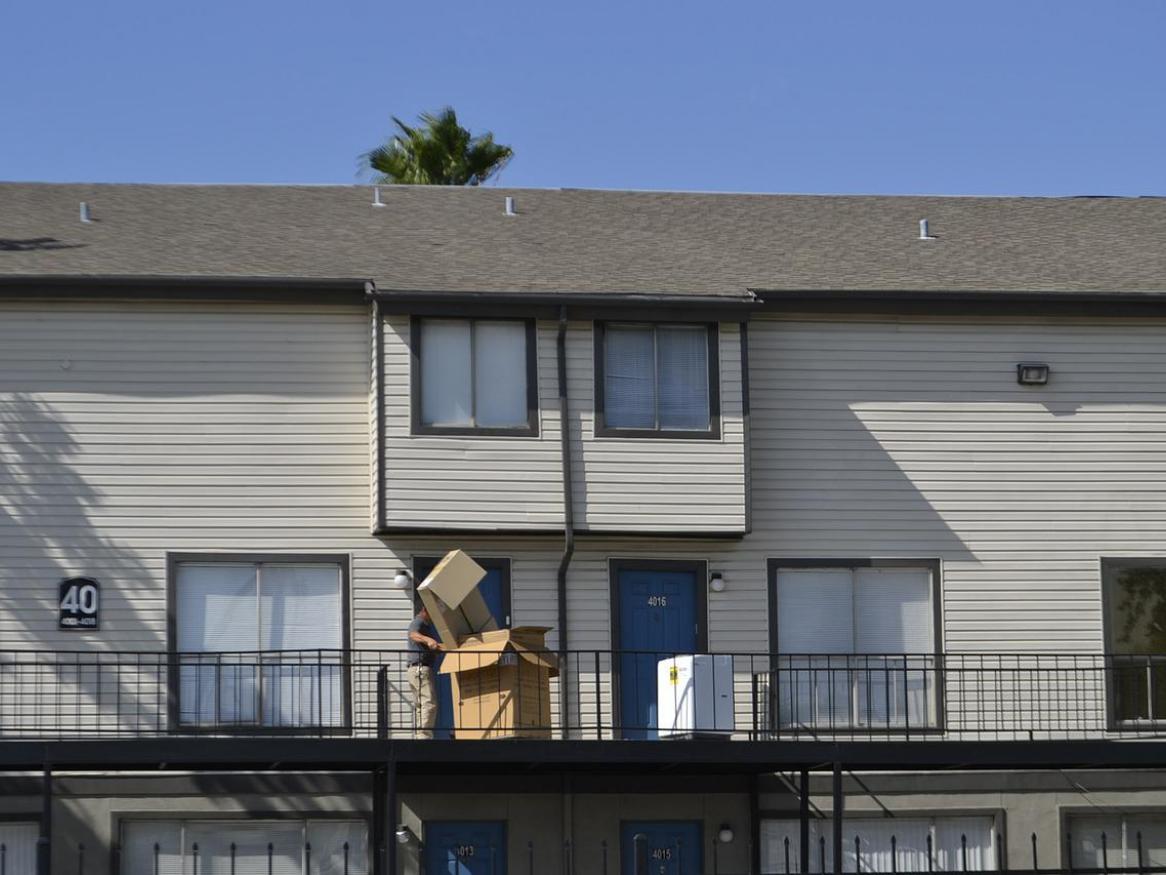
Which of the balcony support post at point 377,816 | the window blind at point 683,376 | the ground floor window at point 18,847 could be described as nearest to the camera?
the ground floor window at point 18,847

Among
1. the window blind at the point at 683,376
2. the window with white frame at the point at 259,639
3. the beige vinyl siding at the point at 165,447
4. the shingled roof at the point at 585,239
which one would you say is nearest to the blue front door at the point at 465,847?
the window with white frame at the point at 259,639

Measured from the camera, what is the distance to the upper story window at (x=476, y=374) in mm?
23141

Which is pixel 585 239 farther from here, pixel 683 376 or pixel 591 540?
pixel 591 540

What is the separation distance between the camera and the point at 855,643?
23703mm

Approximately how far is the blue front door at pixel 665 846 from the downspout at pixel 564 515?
1219 mm

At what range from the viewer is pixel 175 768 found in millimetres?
22094

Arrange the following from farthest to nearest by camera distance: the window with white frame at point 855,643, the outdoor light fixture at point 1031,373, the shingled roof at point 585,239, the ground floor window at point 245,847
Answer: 1. the outdoor light fixture at point 1031,373
2. the shingled roof at point 585,239
3. the window with white frame at point 855,643
4. the ground floor window at point 245,847

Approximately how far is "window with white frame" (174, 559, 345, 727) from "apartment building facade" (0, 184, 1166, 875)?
4 centimetres

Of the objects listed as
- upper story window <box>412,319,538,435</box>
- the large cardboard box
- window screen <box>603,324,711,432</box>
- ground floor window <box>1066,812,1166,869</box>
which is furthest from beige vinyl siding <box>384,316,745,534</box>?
ground floor window <box>1066,812,1166,869</box>

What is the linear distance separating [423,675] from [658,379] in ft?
14.2

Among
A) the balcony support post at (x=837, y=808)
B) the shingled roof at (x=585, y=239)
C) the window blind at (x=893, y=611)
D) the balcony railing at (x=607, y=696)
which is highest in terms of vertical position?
the shingled roof at (x=585, y=239)

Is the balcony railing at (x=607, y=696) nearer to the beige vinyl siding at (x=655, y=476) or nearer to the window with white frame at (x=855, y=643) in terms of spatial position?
the window with white frame at (x=855, y=643)

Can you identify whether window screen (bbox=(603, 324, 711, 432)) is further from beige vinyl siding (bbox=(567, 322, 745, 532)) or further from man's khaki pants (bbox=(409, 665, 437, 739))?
man's khaki pants (bbox=(409, 665, 437, 739))

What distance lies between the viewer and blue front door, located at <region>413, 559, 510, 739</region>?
22922 mm
